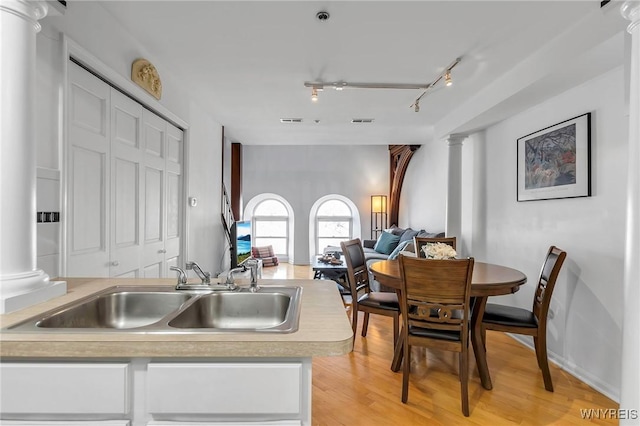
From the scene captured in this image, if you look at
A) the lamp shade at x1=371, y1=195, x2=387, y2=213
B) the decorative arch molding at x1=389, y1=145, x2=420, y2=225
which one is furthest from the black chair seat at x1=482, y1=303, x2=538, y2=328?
the lamp shade at x1=371, y1=195, x2=387, y2=213

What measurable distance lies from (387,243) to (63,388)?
18.1 feet

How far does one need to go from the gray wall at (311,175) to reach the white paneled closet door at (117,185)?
4.66 meters

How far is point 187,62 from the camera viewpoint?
2547 mm

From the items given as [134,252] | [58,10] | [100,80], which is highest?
[58,10]

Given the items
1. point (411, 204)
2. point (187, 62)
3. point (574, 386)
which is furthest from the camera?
point (411, 204)

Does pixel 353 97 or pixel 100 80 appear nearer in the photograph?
pixel 100 80

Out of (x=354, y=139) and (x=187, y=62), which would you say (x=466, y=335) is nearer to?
(x=187, y=62)

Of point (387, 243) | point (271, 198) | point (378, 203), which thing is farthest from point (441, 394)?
point (271, 198)

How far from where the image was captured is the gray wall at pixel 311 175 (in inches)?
300

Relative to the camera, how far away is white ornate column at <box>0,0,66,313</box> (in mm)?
1149

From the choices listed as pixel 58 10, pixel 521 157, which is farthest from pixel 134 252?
pixel 521 157

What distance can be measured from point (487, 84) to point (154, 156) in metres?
3.11

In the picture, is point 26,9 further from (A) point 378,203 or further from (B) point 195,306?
(A) point 378,203

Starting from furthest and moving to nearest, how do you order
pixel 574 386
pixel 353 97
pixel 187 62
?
pixel 353 97, pixel 187 62, pixel 574 386
